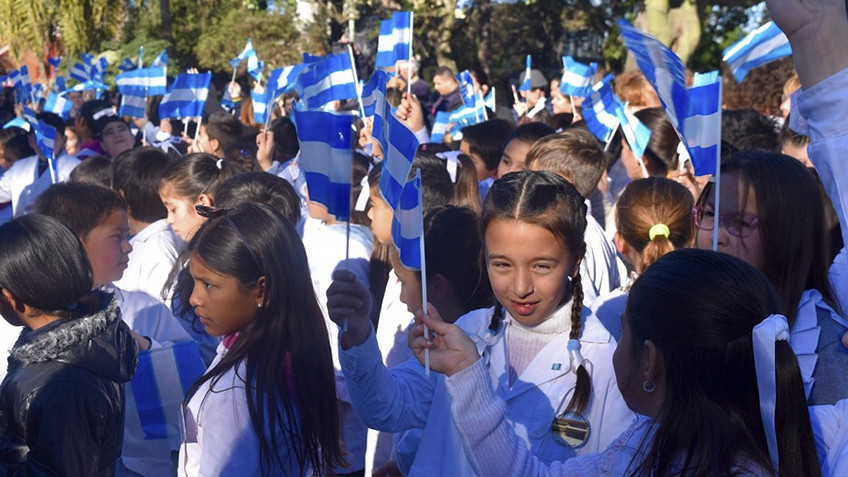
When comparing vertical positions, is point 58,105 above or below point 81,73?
below

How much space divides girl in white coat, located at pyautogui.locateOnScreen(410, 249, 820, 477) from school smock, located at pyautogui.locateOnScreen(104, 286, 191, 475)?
5.87 ft

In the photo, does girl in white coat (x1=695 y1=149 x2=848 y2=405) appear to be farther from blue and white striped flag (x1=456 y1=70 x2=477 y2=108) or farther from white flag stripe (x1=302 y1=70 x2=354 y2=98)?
blue and white striped flag (x1=456 y1=70 x2=477 y2=108)

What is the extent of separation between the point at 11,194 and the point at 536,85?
660cm

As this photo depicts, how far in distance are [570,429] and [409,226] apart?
0.69 m

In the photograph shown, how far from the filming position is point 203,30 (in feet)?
80.3

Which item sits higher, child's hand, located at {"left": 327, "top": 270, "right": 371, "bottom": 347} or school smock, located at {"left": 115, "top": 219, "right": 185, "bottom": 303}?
child's hand, located at {"left": 327, "top": 270, "right": 371, "bottom": 347}

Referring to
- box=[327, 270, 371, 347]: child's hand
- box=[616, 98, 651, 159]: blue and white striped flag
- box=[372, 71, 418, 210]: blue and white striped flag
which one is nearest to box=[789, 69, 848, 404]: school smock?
box=[372, 71, 418, 210]: blue and white striped flag

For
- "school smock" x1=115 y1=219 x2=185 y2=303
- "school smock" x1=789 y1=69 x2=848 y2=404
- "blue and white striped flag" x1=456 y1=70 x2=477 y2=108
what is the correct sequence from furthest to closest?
"blue and white striped flag" x1=456 y1=70 x2=477 y2=108
"school smock" x1=115 y1=219 x2=185 y2=303
"school smock" x1=789 y1=69 x2=848 y2=404

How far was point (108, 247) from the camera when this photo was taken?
418 cm

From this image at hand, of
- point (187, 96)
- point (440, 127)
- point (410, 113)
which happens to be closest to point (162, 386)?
point (410, 113)

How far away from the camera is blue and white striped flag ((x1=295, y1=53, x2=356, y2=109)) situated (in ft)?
22.7

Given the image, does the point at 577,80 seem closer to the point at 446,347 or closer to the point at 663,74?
the point at 663,74

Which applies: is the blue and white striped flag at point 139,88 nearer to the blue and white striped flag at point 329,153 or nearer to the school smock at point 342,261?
the school smock at point 342,261

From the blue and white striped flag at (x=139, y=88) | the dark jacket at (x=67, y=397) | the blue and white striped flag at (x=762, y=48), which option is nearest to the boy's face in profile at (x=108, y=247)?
the dark jacket at (x=67, y=397)
